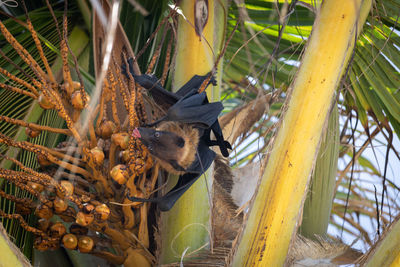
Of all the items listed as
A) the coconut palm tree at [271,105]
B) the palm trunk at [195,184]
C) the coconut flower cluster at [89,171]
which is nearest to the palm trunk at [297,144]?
the coconut palm tree at [271,105]

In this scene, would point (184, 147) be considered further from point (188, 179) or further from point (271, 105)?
point (271, 105)

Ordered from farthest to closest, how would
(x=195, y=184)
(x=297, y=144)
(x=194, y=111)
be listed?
(x=195, y=184), (x=194, y=111), (x=297, y=144)

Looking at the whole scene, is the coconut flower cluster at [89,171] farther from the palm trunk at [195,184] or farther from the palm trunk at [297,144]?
the palm trunk at [297,144]

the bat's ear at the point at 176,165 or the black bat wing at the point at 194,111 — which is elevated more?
the black bat wing at the point at 194,111

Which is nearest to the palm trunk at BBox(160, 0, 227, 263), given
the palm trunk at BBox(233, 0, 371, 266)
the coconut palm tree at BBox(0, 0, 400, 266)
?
the coconut palm tree at BBox(0, 0, 400, 266)

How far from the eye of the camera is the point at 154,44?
1911 millimetres

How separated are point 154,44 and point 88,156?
691 millimetres

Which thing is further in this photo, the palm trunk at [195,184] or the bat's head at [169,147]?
the palm trunk at [195,184]

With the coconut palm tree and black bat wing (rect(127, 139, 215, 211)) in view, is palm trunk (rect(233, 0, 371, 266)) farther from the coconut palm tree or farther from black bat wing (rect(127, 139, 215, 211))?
black bat wing (rect(127, 139, 215, 211))

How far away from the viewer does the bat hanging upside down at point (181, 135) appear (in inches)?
53.9

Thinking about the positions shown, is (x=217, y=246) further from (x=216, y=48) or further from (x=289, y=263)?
(x=216, y=48)

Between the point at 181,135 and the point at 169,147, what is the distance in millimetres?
58

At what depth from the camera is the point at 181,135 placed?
4.69 ft

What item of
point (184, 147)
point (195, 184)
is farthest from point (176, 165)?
point (195, 184)
